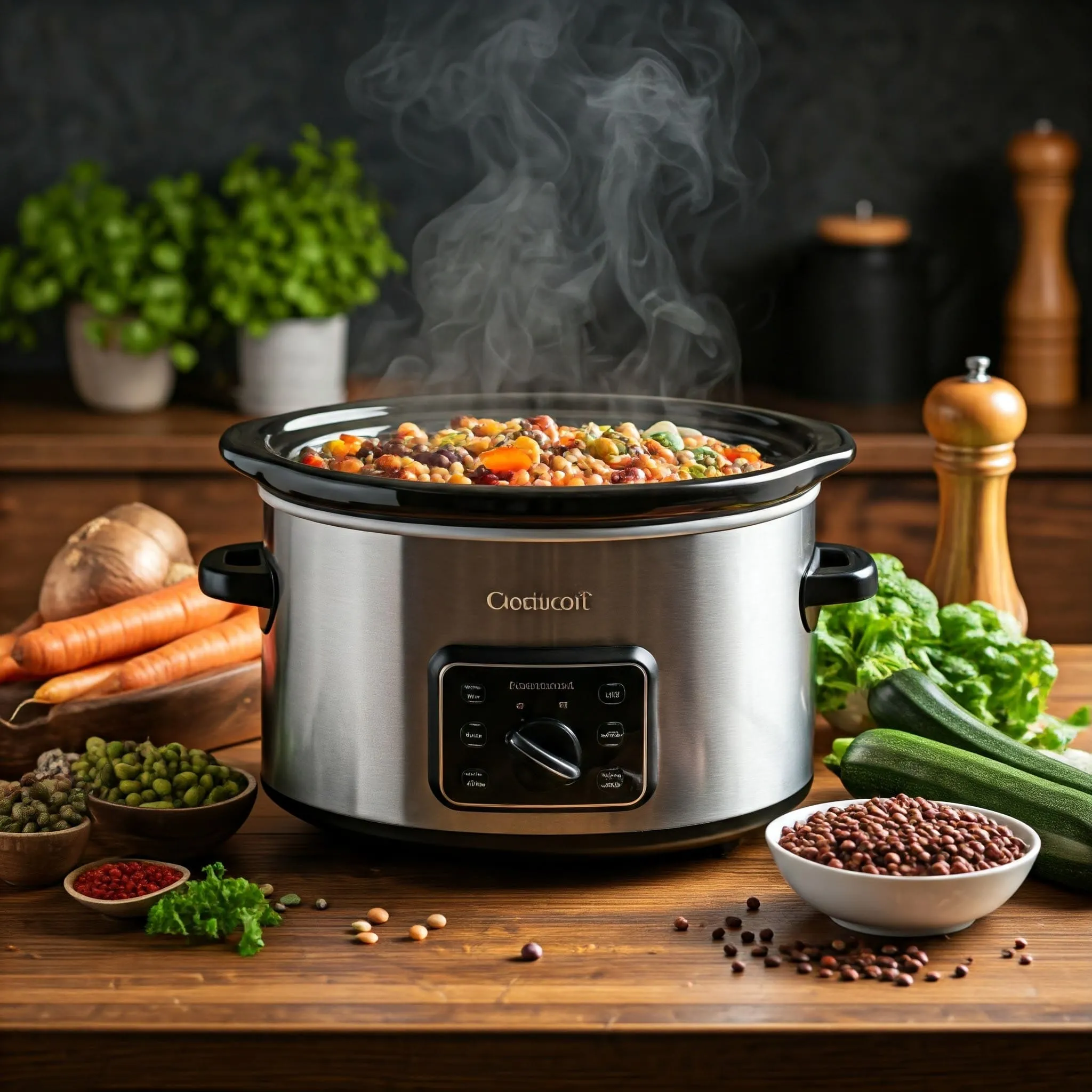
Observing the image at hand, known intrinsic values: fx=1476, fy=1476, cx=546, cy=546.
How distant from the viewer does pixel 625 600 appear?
118 cm

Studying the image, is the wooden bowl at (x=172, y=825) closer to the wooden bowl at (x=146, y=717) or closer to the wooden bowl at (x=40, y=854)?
the wooden bowl at (x=40, y=854)

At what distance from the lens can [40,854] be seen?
1219mm

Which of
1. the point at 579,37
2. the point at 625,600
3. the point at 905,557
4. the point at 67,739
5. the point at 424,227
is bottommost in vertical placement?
the point at 905,557

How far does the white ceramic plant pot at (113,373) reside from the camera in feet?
10.4

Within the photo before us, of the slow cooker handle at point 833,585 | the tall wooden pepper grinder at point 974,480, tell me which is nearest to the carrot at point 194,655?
the slow cooker handle at point 833,585

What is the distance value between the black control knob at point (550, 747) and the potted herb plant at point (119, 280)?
2111 millimetres

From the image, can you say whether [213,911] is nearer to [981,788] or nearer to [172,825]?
[172,825]

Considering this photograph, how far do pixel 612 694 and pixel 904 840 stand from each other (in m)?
0.25

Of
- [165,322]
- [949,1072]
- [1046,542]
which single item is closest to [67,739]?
[949,1072]

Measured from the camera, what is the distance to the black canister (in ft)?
10.6

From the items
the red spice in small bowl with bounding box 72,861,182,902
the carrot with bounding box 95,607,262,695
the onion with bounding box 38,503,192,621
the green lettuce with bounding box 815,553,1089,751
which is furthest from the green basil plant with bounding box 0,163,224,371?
the red spice in small bowl with bounding box 72,861,182,902

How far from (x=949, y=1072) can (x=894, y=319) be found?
8.08ft

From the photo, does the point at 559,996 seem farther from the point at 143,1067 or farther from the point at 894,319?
the point at 894,319

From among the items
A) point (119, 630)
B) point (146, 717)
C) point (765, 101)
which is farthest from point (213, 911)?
point (765, 101)
